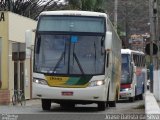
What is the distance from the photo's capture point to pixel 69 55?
71.5 ft

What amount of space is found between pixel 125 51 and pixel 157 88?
1053 centimetres

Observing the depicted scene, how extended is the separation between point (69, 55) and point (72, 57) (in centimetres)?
14

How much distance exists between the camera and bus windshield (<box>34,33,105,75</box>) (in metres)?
21.7

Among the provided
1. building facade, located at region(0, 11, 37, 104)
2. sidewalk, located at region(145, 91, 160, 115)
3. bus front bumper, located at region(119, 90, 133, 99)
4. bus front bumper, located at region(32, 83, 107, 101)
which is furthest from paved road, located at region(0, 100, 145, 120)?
bus front bumper, located at region(119, 90, 133, 99)

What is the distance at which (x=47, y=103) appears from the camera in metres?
23.3

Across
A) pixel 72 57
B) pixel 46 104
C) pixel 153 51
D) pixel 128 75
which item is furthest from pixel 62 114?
pixel 128 75

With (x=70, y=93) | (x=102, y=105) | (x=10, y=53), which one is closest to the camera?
(x=70, y=93)

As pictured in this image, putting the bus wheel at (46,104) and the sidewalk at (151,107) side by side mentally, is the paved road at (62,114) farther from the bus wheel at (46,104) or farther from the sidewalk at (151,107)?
the sidewalk at (151,107)

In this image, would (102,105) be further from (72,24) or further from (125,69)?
(125,69)

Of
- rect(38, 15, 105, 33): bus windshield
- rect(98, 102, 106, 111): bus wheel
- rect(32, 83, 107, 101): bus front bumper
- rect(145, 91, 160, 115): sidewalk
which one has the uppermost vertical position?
rect(38, 15, 105, 33): bus windshield

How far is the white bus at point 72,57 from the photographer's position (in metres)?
21.5

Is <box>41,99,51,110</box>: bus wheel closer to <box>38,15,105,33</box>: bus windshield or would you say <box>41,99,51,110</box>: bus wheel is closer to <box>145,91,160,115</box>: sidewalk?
<box>38,15,105,33</box>: bus windshield

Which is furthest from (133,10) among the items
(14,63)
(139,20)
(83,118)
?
(83,118)

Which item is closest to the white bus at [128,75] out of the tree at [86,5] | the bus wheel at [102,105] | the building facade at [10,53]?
the building facade at [10,53]
